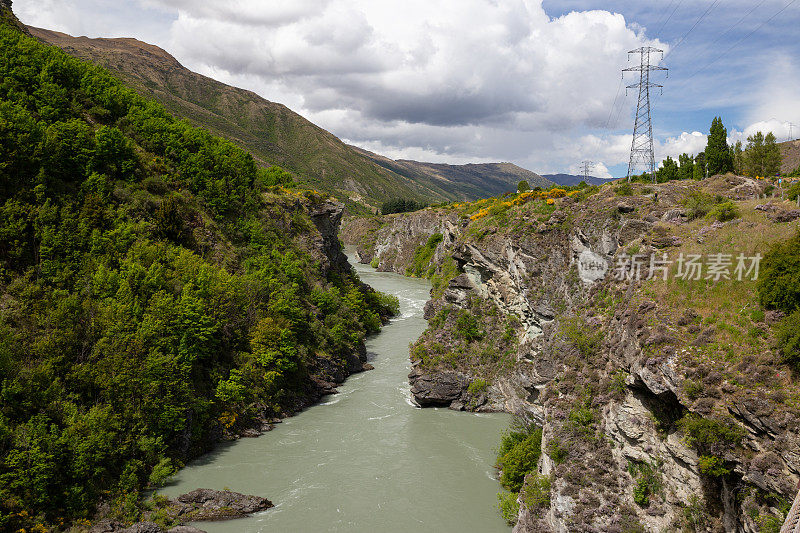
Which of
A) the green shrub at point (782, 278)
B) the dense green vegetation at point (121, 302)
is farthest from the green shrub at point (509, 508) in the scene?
the dense green vegetation at point (121, 302)

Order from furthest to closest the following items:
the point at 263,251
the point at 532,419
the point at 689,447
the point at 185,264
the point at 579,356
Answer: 1. the point at 263,251
2. the point at 185,264
3. the point at 532,419
4. the point at 579,356
5. the point at 689,447

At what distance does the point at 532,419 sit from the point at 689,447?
13.9 metres

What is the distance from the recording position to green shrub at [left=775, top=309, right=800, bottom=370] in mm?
12258

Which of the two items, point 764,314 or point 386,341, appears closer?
point 764,314

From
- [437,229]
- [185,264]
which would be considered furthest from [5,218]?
[437,229]

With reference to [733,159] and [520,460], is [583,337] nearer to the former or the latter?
[520,460]

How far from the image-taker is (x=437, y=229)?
361 feet

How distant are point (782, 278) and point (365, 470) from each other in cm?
2446

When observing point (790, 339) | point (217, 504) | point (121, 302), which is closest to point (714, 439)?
point (790, 339)

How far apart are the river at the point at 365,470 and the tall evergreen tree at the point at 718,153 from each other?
37.4 m

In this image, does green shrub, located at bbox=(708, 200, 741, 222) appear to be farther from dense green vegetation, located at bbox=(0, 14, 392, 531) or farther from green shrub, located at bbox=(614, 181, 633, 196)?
dense green vegetation, located at bbox=(0, 14, 392, 531)

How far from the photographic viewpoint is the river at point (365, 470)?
22.8 meters

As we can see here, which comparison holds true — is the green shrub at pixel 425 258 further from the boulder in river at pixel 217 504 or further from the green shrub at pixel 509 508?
the boulder in river at pixel 217 504

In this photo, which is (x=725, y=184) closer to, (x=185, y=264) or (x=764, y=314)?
(x=764, y=314)
